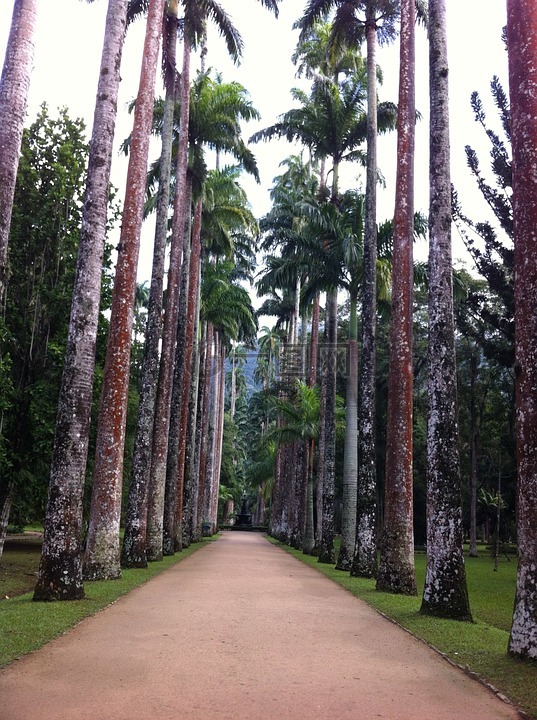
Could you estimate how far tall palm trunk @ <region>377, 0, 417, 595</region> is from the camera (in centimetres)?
1271

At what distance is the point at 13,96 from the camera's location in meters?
8.29

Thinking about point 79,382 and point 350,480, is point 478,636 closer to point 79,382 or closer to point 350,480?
point 79,382

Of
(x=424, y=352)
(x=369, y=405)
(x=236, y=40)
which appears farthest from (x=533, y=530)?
(x=424, y=352)

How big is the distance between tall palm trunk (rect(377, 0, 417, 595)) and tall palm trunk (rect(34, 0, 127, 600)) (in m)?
5.88

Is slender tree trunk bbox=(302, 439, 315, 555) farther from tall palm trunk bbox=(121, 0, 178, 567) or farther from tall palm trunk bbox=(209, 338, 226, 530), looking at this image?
tall palm trunk bbox=(209, 338, 226, 530)

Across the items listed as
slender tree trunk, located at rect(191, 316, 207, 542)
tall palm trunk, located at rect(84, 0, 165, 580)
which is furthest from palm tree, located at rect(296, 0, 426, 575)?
slender tree trunk, located at rect(191, 316, 207, 542)

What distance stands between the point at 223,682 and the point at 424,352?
36.7 meters

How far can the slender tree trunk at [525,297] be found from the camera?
262 inches

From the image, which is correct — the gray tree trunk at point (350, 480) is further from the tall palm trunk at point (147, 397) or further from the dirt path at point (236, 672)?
the dirt path at point (236, 672)

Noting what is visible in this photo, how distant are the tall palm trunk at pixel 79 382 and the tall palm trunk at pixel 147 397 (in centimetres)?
639

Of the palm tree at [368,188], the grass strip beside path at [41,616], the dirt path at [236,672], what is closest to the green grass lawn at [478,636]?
the dirt path at [236,672]

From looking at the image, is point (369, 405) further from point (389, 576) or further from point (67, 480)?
point (67, 480)

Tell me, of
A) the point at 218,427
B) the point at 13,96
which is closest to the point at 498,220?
the point at 13,96

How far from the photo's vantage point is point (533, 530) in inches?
262
